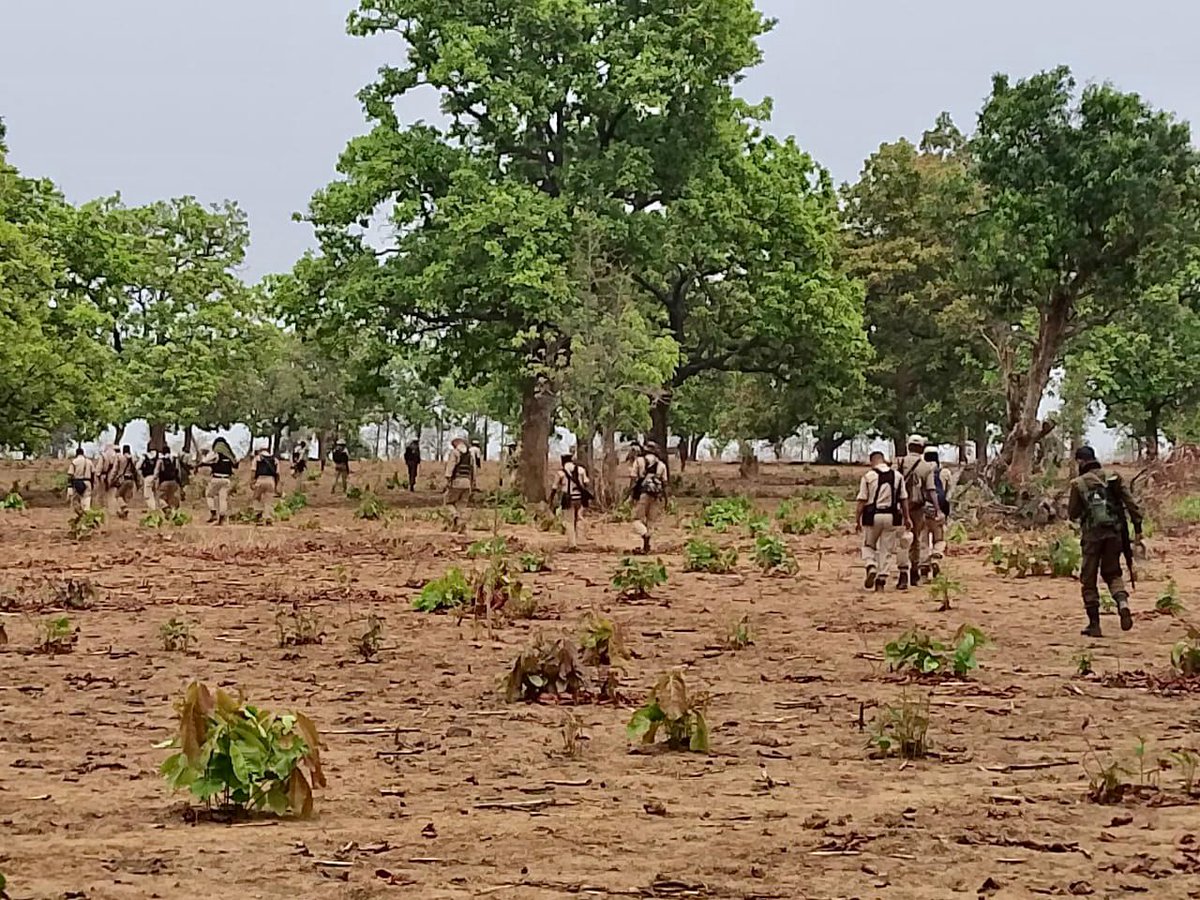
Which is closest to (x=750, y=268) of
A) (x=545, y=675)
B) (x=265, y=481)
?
(x=265, y=481)

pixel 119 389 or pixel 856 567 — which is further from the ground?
pixel 119 389

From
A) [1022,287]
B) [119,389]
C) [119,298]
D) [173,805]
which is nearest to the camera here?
[173,805]

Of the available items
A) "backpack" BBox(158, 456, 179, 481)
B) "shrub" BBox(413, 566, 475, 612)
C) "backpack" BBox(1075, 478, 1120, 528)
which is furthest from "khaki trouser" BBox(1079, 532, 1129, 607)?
"backpack" BBox(158, 456, 179, 481)

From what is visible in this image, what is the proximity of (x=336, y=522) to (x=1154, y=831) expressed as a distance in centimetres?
2394

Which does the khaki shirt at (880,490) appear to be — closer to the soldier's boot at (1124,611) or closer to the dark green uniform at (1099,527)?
the dark green uniform at (1099,527)

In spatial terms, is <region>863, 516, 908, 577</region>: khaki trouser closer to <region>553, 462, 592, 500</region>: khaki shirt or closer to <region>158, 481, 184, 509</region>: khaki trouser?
<region>553, 462, 592, 500</region>: khaki shirt

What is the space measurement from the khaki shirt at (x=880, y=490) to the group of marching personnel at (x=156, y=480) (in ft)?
44.5

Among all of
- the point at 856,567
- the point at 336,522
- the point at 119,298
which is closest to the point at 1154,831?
the point at 856,567

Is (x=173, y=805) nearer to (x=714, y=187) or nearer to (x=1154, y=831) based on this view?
(x=1154, y=831)

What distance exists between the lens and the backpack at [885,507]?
655 inches

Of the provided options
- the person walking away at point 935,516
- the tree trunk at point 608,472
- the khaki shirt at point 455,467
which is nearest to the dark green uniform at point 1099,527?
the person walking away at point 935,516

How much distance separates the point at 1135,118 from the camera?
105ft

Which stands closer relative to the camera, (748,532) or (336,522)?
(748,532)

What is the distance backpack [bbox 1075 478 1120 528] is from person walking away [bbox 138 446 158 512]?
21.5 metres
